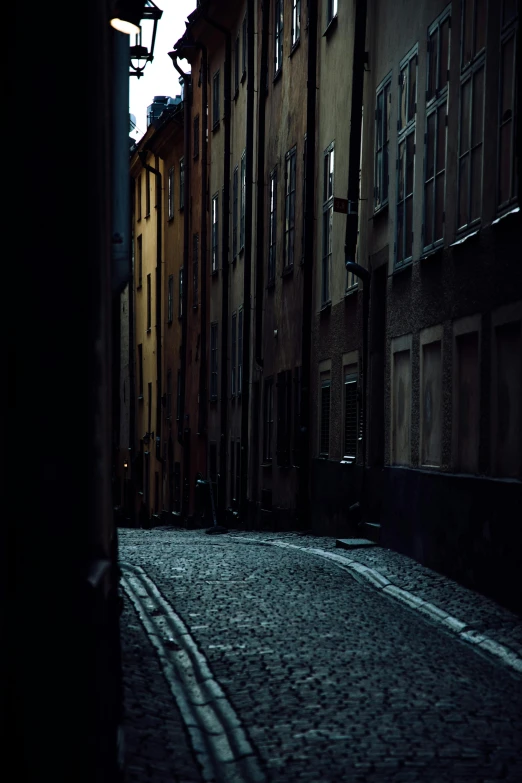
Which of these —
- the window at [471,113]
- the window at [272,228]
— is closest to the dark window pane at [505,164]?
the window at [471,113]

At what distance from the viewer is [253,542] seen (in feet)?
66.7

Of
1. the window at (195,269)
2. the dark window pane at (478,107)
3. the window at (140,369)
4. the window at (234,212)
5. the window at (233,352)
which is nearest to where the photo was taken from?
the dark window pane at (478,107)

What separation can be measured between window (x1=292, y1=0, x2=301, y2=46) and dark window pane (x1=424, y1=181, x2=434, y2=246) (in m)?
10.1

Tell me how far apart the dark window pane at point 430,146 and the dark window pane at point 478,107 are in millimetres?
1776

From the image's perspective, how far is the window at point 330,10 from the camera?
71.7 feet

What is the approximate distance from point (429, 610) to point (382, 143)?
27.8 feet

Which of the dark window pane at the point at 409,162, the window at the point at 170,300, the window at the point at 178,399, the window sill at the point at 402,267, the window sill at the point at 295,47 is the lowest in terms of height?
the window at the point at 178,399

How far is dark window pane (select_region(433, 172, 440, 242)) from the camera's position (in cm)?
1467

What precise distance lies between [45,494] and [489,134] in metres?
8.77

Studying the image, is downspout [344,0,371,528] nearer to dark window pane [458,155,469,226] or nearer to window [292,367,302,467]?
window [292,367,302,467]

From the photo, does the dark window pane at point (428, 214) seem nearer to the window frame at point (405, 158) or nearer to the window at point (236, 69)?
the window frame at point (405, 158)

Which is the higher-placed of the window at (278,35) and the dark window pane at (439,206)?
the window at (278,35)

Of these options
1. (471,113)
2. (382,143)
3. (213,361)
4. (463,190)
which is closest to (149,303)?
(213,361)

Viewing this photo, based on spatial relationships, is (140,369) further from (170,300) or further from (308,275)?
(308,275)
